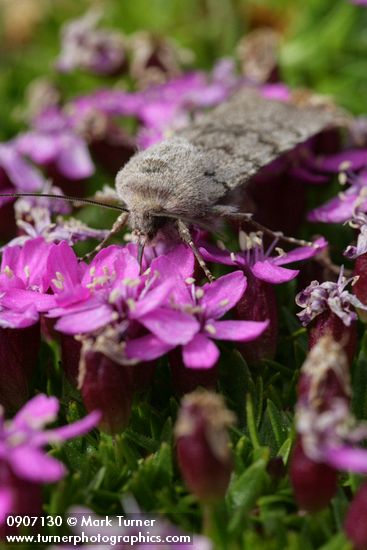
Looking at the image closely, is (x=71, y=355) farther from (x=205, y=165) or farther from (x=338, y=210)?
(x=338, y=210)

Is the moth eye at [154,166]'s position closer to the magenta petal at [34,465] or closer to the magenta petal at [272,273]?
the magenta petal at [272,273]

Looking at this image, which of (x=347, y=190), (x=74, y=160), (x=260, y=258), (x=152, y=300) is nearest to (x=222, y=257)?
(x=260, y=258)

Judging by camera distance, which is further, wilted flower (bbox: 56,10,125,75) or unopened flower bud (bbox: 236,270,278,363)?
wilted flower (bbox: 56,10,125,75)

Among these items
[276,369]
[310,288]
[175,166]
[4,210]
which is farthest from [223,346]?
[4,210]

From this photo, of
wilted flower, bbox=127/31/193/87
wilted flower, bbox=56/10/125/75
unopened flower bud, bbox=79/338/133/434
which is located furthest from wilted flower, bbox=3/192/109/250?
wilted flower, bbox=56/10/125/75

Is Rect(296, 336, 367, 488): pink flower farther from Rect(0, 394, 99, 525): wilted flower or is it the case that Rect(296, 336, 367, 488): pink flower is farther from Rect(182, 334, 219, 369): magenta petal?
Rect(0, 394, 99, 525): wilted flower

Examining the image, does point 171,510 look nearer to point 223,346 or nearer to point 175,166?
point 223,346

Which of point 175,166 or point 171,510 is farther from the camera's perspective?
point 175,166
